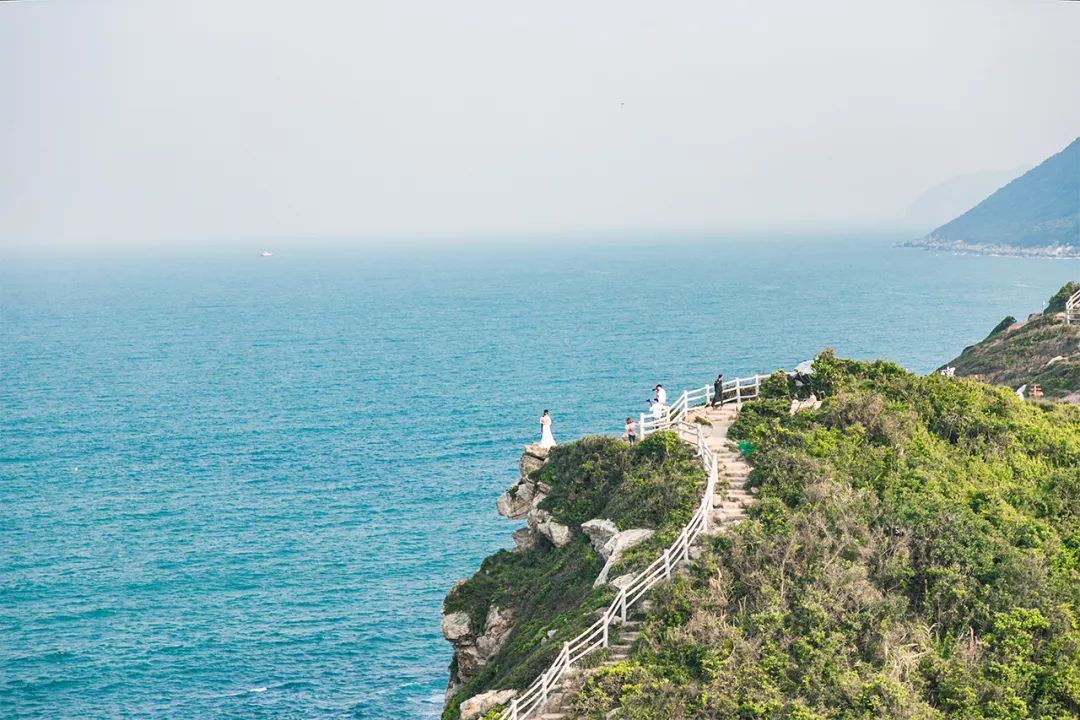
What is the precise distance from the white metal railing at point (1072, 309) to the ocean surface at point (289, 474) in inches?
1211

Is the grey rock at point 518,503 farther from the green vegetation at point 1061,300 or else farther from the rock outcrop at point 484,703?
the green vegetation at point 1061,300

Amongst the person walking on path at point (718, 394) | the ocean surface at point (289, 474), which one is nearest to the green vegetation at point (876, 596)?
the person walking on path at point (718, 394)

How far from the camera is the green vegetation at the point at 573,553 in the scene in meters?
28.3

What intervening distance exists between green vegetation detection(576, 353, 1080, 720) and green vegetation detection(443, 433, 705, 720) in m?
2.37

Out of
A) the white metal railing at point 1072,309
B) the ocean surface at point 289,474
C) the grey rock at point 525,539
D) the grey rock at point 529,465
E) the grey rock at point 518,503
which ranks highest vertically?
the white metal railing at point 1072,309

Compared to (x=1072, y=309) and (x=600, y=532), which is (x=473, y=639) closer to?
(x=600, y=532)

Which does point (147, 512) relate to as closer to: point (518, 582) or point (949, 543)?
point (518, 582)

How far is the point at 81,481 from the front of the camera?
72.8 m

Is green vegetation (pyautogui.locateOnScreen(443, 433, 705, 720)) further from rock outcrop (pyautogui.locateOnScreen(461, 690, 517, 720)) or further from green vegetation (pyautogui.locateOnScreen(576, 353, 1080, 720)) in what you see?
green vegetation (pyautogui.locateOnScreen(576, 353, 1080, 720))

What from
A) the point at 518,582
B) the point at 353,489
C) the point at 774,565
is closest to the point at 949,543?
the point at 774,565

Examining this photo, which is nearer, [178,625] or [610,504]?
[610,504]

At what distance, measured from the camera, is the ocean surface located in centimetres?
4812

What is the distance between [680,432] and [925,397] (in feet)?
27.1

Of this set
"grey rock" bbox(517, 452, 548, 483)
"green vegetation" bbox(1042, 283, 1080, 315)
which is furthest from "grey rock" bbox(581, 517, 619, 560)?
"green vegetation" bbox(1042, 283, 1080, 315)
